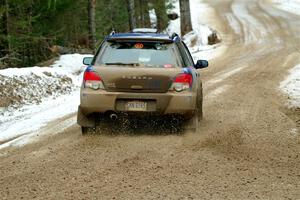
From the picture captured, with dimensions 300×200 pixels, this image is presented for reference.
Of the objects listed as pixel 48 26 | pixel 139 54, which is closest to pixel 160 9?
pixel 48 26

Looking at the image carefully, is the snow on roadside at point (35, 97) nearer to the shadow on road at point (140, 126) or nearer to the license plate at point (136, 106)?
the shadow on road at point (140, 126)

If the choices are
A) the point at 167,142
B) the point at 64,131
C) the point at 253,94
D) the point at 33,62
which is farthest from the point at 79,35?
the point at 167,142

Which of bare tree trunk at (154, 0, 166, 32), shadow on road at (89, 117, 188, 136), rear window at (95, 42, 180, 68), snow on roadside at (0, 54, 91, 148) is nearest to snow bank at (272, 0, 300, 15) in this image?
bare tree trunk at (154, 0, 166, 32)

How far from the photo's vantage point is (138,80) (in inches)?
355

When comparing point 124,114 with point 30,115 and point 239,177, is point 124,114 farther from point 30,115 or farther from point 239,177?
point 30,115

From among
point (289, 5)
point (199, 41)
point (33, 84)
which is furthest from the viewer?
point (289, 5)

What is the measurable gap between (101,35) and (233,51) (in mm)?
6300

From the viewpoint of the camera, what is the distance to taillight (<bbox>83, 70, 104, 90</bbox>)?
9.13 metres

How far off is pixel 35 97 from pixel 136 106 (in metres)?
6.13

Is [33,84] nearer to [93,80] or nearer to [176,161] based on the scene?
[93,80]

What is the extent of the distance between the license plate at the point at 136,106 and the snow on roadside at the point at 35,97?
2.27 meters

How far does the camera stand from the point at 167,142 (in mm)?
8773

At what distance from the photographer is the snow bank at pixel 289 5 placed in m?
46.3

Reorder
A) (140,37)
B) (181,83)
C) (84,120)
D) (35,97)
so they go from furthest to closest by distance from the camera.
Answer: (35,97)
(140,37)
(84,120)
(181,83)
